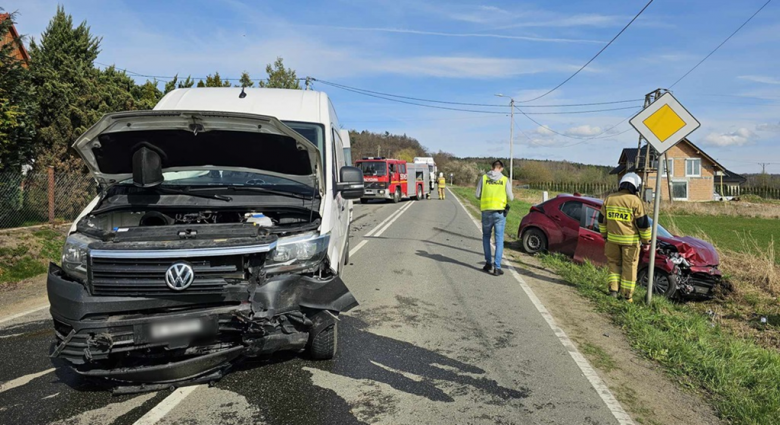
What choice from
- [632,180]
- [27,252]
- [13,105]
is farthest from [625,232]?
[13,105]

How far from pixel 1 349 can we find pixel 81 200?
331 inches

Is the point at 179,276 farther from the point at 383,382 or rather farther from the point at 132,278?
the point at 383,382

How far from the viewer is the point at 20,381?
13.9 feet

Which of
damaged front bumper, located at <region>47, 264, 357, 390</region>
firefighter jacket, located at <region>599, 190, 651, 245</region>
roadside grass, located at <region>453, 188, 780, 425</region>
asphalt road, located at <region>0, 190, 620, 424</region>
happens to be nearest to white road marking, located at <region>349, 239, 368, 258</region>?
asphalt road, located at <region>0, 190, 620, 424</region>

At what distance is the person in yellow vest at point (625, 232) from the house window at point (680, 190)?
5271cm

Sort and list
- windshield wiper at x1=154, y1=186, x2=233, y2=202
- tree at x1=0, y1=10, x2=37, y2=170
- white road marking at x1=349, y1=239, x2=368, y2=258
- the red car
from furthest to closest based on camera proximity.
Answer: white road marking at x1=349, y1=239, x2=368, y2=258
tree at x1=0, y1=10, x2=37, y2=170
the red car
windshield wiper at x1=154, y1=186, x2=233, y2=202

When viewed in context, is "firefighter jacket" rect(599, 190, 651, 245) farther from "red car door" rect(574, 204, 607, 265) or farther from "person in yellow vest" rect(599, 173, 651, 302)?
"red car door" rect(574, 204, 607, 265)

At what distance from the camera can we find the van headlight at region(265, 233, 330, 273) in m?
3.80

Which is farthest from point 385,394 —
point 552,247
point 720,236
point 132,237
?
point 720,236

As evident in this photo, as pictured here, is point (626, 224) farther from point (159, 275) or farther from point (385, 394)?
point (159, 275)

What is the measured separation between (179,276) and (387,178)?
2755 cm

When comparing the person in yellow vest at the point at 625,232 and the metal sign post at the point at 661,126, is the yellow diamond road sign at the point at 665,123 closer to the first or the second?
the metal sign post at the point at 661,126

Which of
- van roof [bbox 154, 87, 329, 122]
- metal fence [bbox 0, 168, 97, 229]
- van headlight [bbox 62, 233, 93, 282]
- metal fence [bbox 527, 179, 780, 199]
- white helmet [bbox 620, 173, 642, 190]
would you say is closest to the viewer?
van headlight [bbox 62, 233, 93, 282]

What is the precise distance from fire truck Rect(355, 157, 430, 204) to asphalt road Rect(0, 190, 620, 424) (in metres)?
22.1
